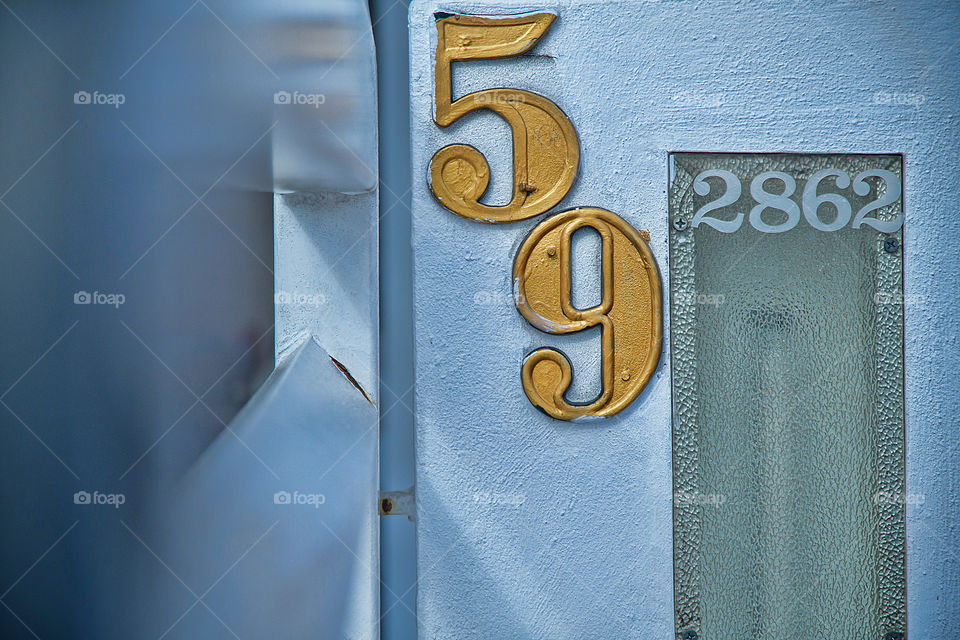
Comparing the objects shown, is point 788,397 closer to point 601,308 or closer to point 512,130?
point 601,308

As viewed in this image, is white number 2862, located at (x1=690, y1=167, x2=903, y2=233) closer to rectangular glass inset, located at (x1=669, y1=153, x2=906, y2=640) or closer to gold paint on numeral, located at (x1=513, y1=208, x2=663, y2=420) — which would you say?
rectangular glass inset, located at (x1=669, y1=153, x2=906, y2=640)

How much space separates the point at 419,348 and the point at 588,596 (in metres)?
0.68

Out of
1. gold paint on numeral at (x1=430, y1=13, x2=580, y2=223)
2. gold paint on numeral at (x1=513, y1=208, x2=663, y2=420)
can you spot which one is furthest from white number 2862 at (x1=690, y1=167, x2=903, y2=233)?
gold paint on numeral at (x1=430, y1=13, x2=580, y2=223)

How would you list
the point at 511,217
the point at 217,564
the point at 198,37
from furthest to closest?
the point at 511,217 → the point at 217,564 → the point at 198,37

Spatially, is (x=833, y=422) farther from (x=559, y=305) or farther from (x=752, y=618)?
(x=559, y=305)

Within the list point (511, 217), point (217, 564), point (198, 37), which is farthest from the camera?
point (511, 217)

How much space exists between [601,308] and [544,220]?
24cm

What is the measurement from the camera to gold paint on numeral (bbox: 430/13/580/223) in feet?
5.23

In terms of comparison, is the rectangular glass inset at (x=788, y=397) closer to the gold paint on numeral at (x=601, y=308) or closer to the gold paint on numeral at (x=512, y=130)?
the gold paint on numeral at (x=601, y=308)

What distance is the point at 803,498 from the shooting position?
1.66 meters

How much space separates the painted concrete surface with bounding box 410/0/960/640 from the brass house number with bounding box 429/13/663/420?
0.03 m

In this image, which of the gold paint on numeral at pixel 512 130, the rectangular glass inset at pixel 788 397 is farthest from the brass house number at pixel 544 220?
the rectangular glass inset at pixel 788 397

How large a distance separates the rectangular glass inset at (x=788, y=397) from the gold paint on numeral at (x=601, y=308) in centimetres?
9

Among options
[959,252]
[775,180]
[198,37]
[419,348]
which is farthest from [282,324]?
[959,252]
